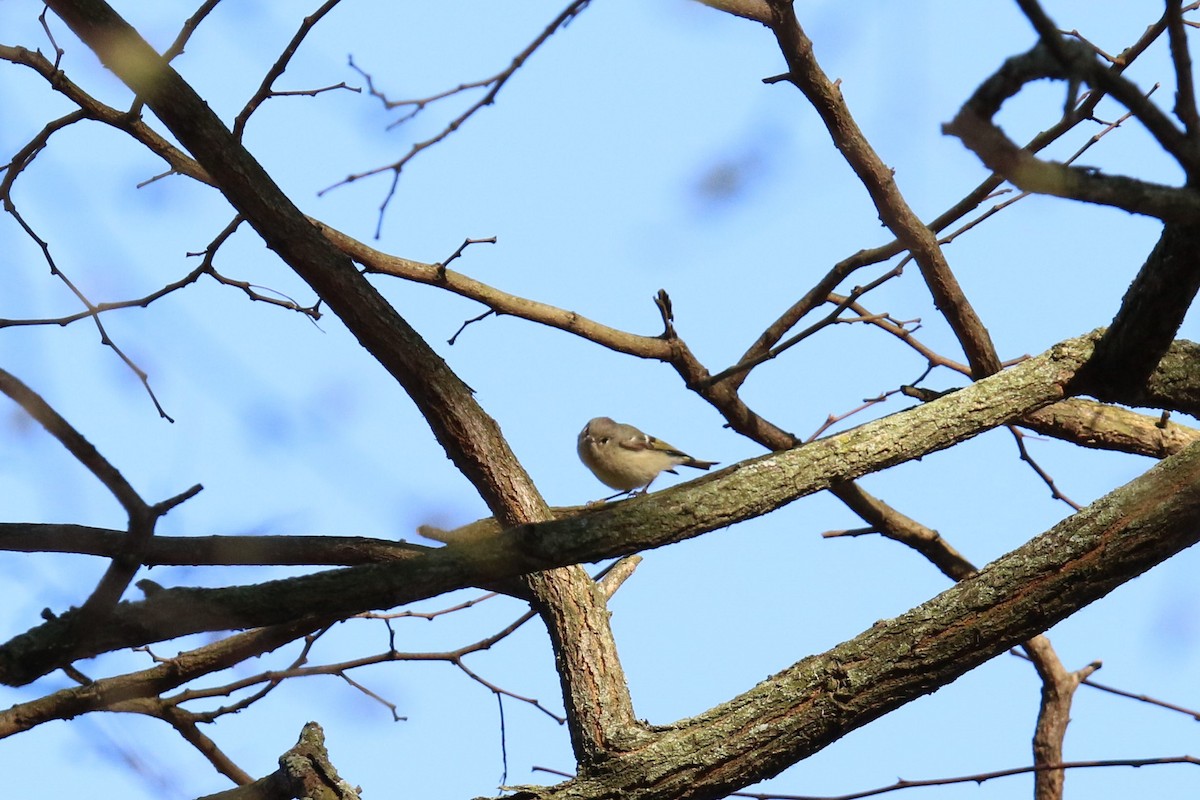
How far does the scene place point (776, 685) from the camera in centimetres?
289

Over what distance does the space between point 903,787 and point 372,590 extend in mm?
1603

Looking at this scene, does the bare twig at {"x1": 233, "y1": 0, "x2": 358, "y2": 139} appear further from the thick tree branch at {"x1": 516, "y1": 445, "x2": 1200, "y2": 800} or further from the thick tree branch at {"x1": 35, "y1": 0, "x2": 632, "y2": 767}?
the thick tree branch at {"x1": 516, "y1": 445, "x2": 1200, "y2": 800}

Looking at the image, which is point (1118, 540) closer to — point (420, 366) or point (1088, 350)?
point (1088, 350)

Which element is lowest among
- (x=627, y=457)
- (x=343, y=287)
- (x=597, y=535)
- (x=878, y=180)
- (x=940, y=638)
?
(x=940, y=638)

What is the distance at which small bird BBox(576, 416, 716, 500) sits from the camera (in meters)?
7.81

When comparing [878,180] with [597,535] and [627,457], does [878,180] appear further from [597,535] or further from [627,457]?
[627,457]

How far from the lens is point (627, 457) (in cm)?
782

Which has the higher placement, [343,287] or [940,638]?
[343,287]

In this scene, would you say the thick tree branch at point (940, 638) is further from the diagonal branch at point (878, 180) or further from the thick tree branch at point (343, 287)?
the diagonal branch at point (878, 180)

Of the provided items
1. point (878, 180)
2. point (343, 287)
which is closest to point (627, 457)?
point (878, 180)

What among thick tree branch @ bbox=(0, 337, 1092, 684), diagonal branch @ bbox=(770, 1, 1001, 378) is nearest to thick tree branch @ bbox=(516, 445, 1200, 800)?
thick tree branch @ bbox=(0, 337, 1092, 684)

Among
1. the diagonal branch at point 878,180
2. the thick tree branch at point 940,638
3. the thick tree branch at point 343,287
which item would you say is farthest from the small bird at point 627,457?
the thick tree branch at point 940,638

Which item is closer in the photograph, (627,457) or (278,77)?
(278,77)

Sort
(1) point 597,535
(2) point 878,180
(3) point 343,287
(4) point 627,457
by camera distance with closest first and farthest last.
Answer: (1) point 597,535 → (3) point 343,287 → (2) point 878,180 → (4) point 627,457
